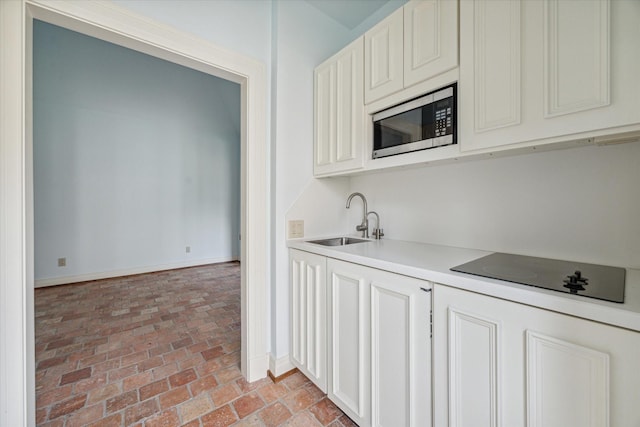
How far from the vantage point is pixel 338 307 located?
1376mm

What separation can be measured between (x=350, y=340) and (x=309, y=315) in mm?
367

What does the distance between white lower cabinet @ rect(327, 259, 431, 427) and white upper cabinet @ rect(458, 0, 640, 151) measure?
723 millimetres

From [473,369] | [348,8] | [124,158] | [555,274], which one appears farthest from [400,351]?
[124,158]

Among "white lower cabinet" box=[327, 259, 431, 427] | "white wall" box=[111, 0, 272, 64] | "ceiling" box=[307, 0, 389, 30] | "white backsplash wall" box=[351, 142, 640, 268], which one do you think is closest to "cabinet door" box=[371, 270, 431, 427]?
"white lower cabinet" box=[327, 259, 431, 427]

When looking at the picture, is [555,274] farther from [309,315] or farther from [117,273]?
[117,273]

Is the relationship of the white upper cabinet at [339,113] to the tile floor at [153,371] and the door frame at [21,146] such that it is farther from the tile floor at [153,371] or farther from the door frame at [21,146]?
the tile floor at [153,371]

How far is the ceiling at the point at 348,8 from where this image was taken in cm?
186

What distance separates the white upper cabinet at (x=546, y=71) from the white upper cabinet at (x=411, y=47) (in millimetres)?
63

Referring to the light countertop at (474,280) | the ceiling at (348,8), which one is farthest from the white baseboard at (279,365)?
the ceiling at (348,8)

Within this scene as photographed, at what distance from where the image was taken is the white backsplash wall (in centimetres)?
99

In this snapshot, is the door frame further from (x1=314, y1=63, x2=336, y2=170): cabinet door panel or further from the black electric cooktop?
the black electric cooktop

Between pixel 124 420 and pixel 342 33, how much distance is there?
3100 mm

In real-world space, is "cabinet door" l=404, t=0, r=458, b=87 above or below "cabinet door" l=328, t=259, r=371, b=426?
above

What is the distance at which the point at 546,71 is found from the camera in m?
0.85
